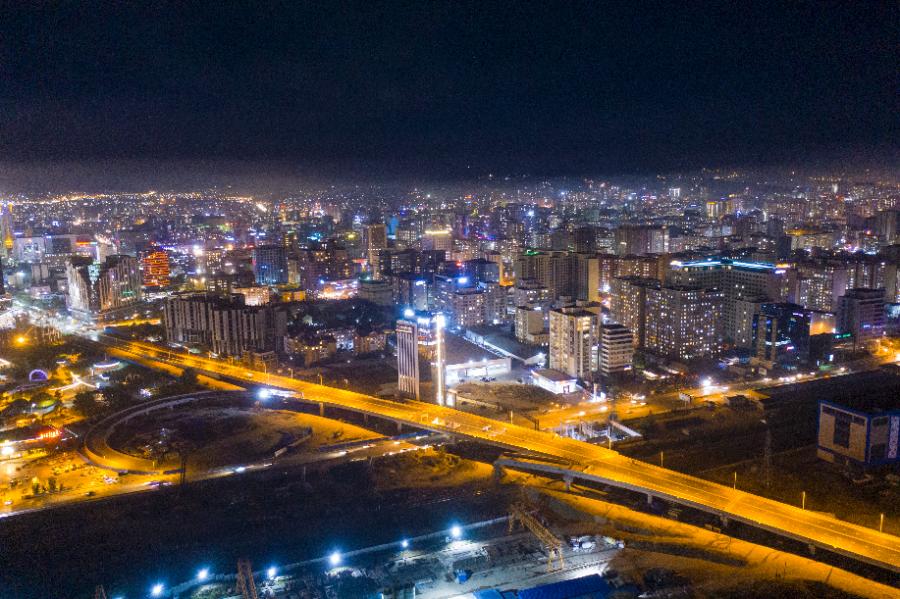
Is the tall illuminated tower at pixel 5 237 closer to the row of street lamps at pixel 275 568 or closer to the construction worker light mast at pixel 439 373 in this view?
the construction worker light mast at pixel 439 373

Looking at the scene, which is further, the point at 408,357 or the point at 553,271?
the point at 553,271

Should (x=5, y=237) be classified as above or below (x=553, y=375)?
above

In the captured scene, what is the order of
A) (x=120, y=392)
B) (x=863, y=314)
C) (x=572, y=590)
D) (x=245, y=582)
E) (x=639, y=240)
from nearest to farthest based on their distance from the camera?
(x=572, y=590), (x=245, y=582), (x=120, y=392), (x=863, y=314), (x=639, y=240)

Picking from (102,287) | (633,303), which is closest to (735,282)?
(633,303)

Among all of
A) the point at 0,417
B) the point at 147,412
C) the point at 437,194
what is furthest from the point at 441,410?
the point at 437,194

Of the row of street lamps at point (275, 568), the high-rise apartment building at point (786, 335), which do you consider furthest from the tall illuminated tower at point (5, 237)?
the high-rise apartment building at point (786, 335)

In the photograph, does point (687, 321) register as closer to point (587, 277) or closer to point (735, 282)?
point (735, 282)

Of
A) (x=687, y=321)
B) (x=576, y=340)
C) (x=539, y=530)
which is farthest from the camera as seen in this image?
(x=687, y=321)
